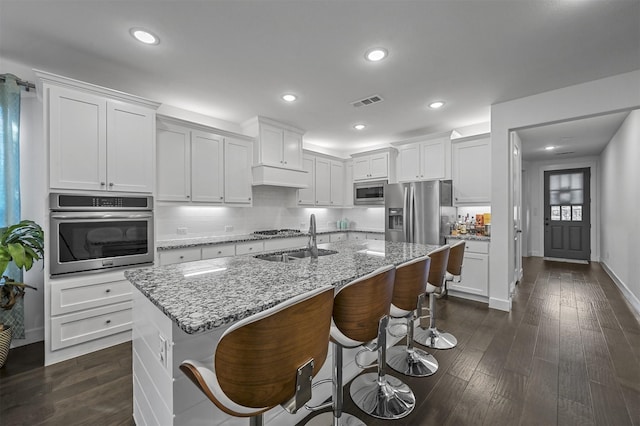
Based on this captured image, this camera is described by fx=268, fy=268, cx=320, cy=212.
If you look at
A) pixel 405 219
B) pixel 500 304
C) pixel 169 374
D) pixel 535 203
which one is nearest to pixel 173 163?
pixel 169 374

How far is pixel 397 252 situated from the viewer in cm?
232

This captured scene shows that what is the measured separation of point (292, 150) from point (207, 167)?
1.41m

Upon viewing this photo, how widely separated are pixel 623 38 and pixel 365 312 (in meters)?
3.03

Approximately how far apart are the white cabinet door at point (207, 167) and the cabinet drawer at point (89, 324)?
1.49 m

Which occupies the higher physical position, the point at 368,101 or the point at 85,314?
the point at 368,101

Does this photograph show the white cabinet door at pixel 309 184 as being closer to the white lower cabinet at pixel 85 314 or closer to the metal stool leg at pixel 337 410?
the white lower cabinet at pixel 85 314

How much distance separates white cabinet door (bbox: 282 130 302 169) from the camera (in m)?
4.34

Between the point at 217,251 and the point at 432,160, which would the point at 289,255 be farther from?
the point at 432,160

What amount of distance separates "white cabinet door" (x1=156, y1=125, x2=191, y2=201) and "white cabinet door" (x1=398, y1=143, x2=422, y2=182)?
11.3 feet

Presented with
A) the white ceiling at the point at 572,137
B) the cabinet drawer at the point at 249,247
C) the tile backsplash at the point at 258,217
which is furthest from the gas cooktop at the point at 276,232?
the white ceiling at the point at 572,137

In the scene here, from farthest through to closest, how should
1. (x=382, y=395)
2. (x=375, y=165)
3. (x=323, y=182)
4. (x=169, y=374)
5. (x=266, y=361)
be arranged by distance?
(x=323, y=182) < (x=375, y=165) < (x=382, y=395) < (x=169, y=374) < (x=266, y=361)

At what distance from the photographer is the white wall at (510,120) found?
9.09 ft

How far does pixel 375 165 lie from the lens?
5.20 meters

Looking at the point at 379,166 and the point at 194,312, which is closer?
the point at 194,312
